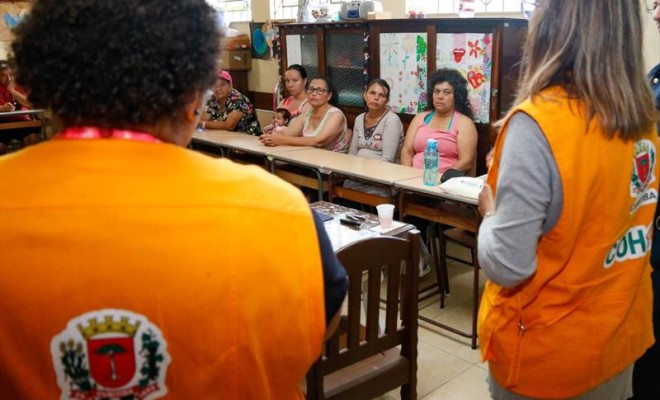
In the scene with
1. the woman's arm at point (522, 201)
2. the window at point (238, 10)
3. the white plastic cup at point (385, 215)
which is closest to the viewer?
the woman's arm at point (522, 201)

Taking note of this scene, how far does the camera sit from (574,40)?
112 centimetres

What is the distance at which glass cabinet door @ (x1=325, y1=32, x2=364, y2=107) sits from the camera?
192 inches

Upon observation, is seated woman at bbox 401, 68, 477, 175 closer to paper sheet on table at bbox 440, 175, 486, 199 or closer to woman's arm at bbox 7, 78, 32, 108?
paper sheet on table at bbox 440, 175, 486, 199

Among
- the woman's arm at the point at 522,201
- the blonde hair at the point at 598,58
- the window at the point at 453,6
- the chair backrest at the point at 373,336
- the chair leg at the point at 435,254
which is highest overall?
the window at the point at 453,6

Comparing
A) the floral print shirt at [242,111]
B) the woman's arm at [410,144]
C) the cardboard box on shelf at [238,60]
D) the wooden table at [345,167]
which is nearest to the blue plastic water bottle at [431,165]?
the wooden table at [345,167]

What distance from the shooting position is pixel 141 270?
2.35 ft

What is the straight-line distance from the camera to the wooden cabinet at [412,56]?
388cm

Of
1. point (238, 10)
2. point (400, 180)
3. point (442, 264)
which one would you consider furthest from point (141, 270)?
point (238, 10)

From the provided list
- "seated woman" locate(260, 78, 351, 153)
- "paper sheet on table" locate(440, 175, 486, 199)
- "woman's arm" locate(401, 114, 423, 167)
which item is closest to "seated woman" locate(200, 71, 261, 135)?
"seated woman" locate(260, 78, 351, 153)

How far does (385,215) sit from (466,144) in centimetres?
146

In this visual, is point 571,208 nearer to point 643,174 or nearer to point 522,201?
point 522,201

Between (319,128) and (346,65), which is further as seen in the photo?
(346,65)

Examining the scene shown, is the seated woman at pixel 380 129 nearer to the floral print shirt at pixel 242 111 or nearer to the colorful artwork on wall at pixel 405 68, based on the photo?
the colorful artwork on wall at pixel 405 68

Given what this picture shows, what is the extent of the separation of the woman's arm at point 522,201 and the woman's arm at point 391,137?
309 centimetres
